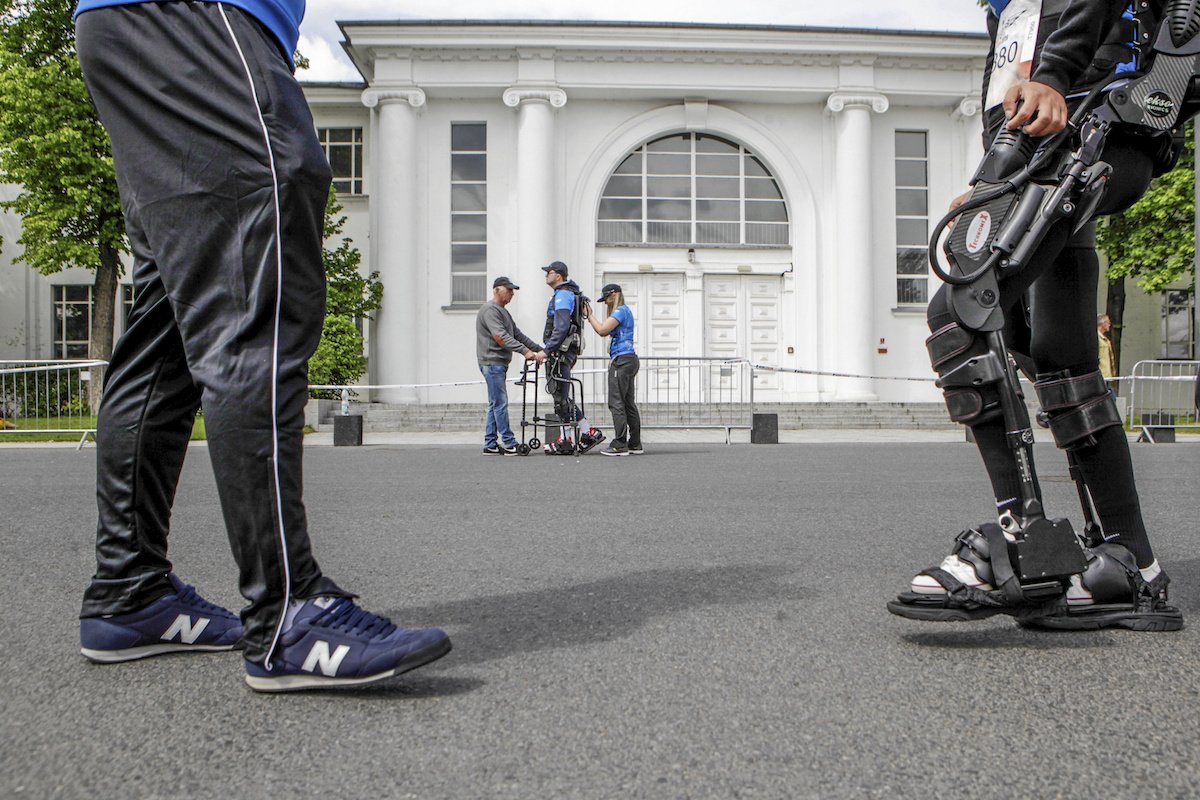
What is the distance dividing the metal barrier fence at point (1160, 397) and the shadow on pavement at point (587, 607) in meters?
12.8

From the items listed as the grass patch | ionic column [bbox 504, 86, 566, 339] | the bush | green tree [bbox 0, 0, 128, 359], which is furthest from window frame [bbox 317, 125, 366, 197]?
the grass patch

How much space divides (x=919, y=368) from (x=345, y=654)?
25609 millimetres

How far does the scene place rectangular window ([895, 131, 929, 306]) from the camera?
1050 inches

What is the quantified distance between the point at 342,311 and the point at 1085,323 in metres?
21.9

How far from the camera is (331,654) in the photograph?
2.01m

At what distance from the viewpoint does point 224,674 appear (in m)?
2.22

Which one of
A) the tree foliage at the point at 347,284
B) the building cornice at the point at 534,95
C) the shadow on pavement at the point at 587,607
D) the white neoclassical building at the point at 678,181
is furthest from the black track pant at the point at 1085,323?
the building cornice at the point at 534,95

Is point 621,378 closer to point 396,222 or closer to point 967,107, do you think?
point 396,222

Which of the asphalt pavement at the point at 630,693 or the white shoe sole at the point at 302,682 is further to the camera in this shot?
the white shoe sole at the point at 302,682

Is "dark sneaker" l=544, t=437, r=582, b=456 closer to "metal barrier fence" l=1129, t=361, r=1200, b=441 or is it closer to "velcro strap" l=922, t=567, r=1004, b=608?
"metal barrier fence" l=1129, t=361, r=1200, b=441

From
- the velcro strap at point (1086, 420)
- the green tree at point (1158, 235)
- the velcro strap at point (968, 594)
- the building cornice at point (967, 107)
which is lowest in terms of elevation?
the velcro strap at point (968, 594)

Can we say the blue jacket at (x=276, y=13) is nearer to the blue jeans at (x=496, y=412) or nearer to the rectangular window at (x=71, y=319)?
the blue jeans at (x=496, y=412)

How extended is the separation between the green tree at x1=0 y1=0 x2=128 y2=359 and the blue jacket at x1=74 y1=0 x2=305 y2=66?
22294 millimetres

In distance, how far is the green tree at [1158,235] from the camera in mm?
23594
